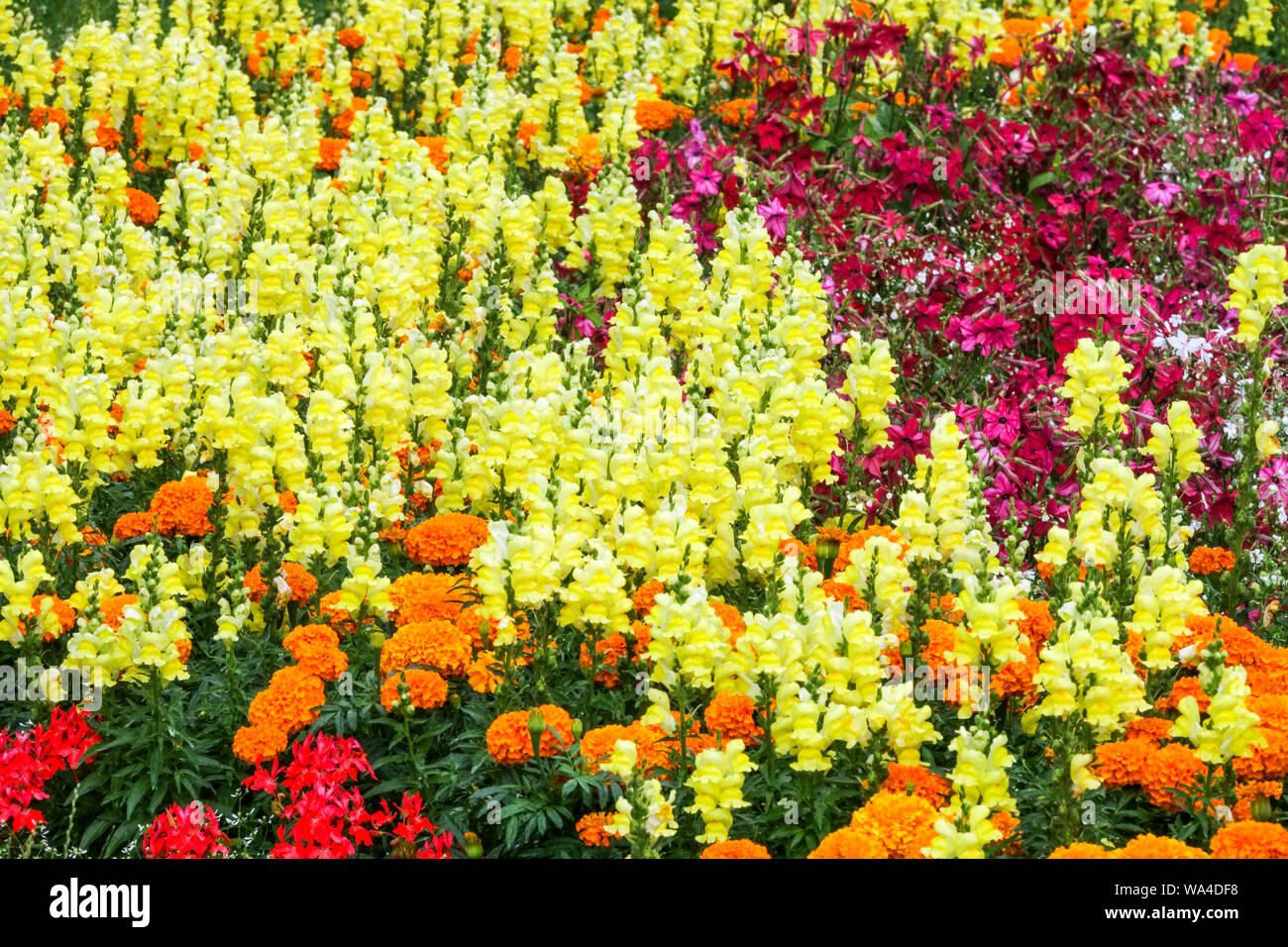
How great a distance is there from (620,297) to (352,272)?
1.56 m

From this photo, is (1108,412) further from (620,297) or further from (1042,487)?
(620,297)

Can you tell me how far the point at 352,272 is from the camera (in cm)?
614

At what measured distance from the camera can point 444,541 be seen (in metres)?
5.04

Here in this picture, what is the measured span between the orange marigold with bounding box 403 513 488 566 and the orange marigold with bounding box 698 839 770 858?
5.15 ft

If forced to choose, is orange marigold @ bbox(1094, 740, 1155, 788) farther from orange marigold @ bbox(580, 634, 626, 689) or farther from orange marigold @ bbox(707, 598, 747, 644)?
orange marigold @ bbox(580, 634, 626, 689)

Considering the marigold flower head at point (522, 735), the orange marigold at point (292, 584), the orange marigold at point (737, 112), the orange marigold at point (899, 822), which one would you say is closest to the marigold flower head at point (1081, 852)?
the orange marigold at point (899, 822)

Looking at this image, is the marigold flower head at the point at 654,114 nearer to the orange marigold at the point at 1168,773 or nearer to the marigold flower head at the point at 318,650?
the marigold flower head at the point at 318,650

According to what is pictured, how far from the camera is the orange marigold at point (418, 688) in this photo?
14.4 feet

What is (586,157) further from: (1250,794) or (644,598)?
(1250,794)

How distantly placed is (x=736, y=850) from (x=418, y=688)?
3.53 ft

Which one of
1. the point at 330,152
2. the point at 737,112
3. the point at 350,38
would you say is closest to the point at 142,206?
the point at 330,152

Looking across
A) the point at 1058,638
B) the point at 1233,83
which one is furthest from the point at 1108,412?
the point at 1233,83

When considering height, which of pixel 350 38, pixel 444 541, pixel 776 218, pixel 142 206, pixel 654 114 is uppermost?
pixel 350 38

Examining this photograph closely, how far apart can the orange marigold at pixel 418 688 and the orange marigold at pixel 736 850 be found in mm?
961
